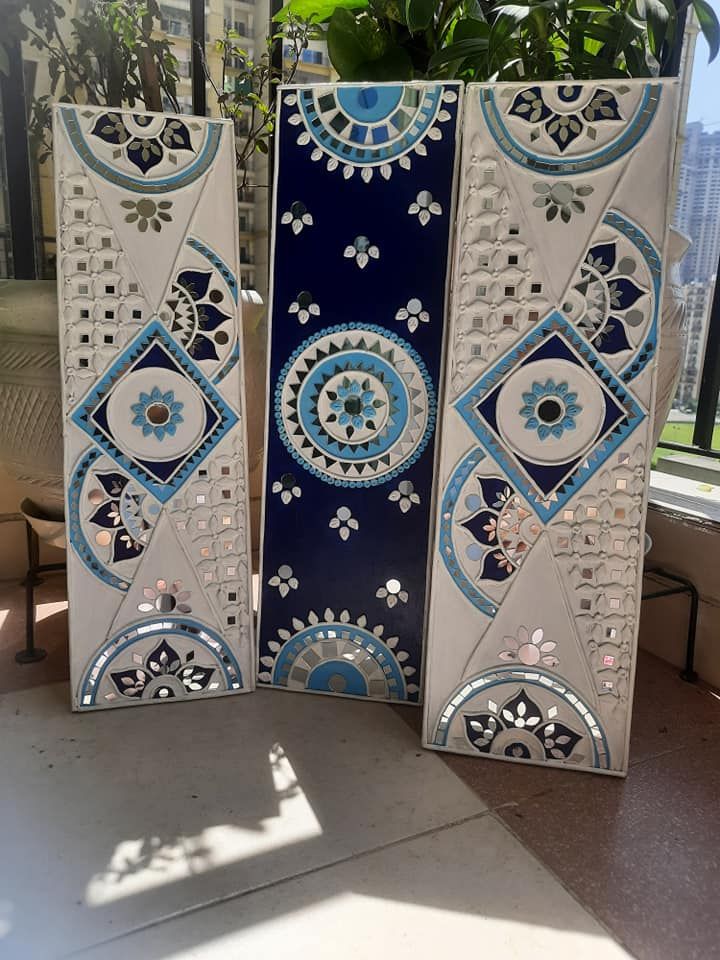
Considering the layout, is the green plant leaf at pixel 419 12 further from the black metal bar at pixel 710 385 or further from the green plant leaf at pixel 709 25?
the black metal bar at pixel 710 385

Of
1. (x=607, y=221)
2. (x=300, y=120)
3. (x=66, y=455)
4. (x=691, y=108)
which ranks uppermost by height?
(x=691, y=108)

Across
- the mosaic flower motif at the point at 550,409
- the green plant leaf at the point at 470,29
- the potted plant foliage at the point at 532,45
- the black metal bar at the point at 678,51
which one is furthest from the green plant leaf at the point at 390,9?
the mosaic flower motif at the point at 550,409

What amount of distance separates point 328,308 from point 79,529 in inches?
23.4

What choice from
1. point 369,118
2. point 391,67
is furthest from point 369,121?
point 391,67

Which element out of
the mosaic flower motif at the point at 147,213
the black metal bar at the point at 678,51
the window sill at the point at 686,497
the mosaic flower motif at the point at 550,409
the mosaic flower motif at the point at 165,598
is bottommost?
the mosaic flower motif at the point at 165,598

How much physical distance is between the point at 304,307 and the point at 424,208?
27 cm

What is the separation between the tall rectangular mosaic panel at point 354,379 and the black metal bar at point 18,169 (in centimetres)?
94

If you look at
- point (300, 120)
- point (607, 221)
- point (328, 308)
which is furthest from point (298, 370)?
point (607, 221)

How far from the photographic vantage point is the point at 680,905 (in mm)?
946

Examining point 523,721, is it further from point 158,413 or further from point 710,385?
point 710,385

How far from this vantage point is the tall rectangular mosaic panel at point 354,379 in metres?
1.24

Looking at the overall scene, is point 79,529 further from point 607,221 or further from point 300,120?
point 607,221

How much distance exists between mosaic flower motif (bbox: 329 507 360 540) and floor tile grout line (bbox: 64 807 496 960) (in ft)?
1.70

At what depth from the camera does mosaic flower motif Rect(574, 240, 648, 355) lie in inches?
44.3
